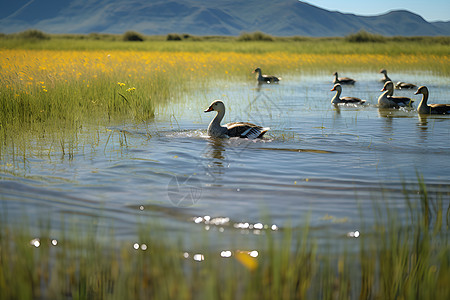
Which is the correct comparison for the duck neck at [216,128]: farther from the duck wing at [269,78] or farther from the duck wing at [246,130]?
the duck wing at [269,78]

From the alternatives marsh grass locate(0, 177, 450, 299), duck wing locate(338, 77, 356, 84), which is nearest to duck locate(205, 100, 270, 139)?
marsh grass locate(0, 177, 450, 299)

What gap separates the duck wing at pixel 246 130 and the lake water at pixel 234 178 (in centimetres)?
16

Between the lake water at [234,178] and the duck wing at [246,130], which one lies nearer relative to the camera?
the lake water at [234,178]

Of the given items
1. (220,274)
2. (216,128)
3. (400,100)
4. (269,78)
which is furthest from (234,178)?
(269,78)

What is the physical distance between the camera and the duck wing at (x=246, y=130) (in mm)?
10141

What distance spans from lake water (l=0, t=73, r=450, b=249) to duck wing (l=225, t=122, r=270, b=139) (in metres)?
0.16

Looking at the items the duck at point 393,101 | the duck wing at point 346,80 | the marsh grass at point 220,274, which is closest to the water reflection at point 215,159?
Answer: the marsh grass at point 220,274

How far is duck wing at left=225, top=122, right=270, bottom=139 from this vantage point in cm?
1014

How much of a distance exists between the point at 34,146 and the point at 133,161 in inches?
86.7

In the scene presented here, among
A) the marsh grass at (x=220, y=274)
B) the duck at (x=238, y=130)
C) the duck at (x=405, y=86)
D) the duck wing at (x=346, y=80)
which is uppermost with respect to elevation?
the duck wing at (x=346, y=80)

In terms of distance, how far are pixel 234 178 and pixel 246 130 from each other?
3.12 metres

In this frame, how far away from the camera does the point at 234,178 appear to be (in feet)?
23.7

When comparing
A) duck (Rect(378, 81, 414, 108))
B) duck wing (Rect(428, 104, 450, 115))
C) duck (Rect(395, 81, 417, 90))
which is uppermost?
duck (Rect(395, 81, 417, 90))

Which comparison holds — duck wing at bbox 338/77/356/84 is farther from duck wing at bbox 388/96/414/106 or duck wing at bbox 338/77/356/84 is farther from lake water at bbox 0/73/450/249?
lake water at bbox 0/73/450/249
